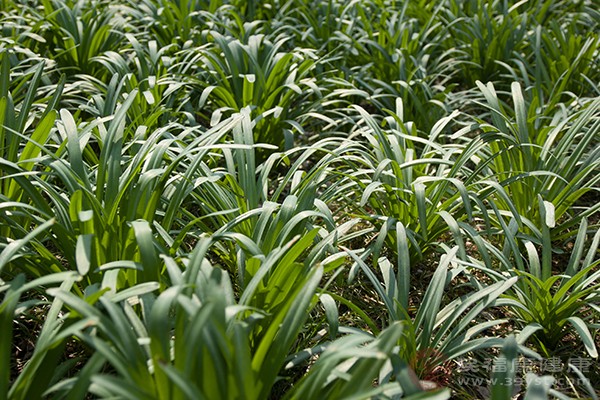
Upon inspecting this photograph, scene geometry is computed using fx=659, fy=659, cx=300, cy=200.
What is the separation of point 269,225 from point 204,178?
27cm

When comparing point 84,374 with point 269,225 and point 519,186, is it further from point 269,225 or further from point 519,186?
point 519,186

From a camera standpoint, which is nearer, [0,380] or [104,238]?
[0,380]

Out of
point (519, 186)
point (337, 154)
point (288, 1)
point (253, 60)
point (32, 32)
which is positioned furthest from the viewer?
point (288, 1)

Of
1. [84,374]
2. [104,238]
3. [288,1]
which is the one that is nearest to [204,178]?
[104,238]

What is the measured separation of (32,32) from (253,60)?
1.43m

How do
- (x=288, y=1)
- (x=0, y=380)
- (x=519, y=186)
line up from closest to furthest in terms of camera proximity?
(x=0, y=380) < (x=519, y=186) < (x=288, y=1)

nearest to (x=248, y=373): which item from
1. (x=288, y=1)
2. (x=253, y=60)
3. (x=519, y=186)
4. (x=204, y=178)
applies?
(x=204, y=178)

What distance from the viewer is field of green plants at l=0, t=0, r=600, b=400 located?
4.99 ft

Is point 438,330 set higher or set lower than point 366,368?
lower

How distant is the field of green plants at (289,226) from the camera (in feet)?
4.99

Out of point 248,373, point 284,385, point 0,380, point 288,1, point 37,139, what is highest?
point 288,1

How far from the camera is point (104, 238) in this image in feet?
6.38

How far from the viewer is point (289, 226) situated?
6.70 feet

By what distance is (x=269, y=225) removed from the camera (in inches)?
86.4
